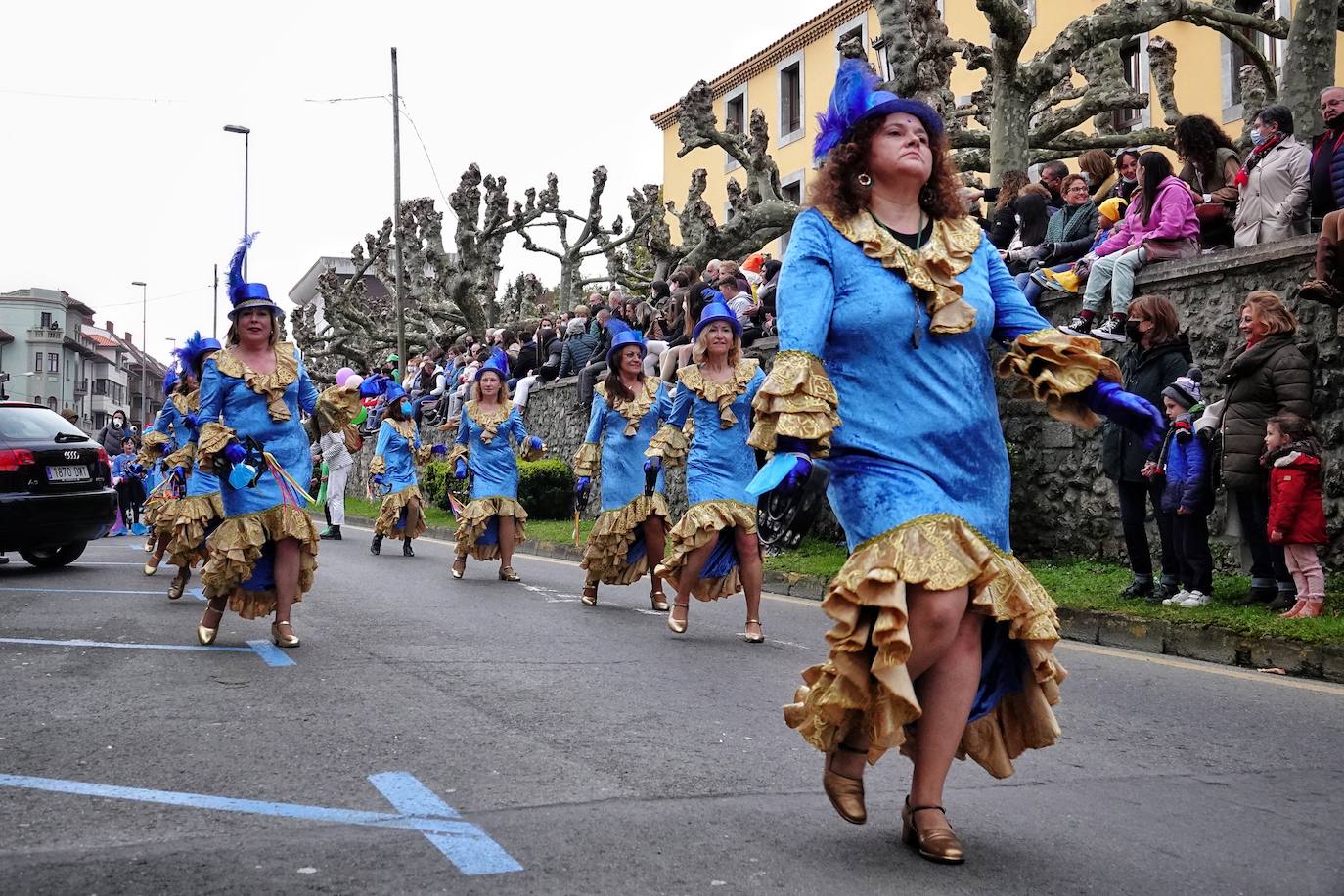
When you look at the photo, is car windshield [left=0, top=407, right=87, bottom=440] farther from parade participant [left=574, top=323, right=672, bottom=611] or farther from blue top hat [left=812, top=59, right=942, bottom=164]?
blue top hat [left=812, top=59, right=942, bottom=164]

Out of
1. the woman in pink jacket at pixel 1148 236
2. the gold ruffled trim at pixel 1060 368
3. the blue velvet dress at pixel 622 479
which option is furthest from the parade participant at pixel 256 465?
the woman in pink jacket at pixel 1148 236

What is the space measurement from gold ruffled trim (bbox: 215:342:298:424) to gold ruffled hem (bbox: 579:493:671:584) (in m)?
3.07

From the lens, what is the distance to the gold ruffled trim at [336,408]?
8.38m

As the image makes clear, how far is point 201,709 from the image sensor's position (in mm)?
5871

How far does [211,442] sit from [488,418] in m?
5.33

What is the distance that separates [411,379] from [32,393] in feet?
270

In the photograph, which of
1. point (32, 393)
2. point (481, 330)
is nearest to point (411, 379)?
point (481, 330)

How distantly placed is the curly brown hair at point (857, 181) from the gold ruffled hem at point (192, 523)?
7387mm

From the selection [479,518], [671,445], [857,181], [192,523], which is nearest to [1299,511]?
[671,445]

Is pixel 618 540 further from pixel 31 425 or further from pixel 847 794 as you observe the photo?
pixel 31 425

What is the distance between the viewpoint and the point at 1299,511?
8266mm

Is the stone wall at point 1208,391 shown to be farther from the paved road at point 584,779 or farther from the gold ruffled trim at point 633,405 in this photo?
the gold ruffled trim at point 633,405

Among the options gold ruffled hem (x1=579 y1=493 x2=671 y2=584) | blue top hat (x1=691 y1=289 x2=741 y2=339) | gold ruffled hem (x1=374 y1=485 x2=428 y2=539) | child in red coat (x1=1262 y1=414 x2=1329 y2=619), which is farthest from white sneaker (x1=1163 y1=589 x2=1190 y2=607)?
gold ruffled hem (x1=374 y1=485 x2=428 y2=539)

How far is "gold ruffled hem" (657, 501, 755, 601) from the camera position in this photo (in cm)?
876
